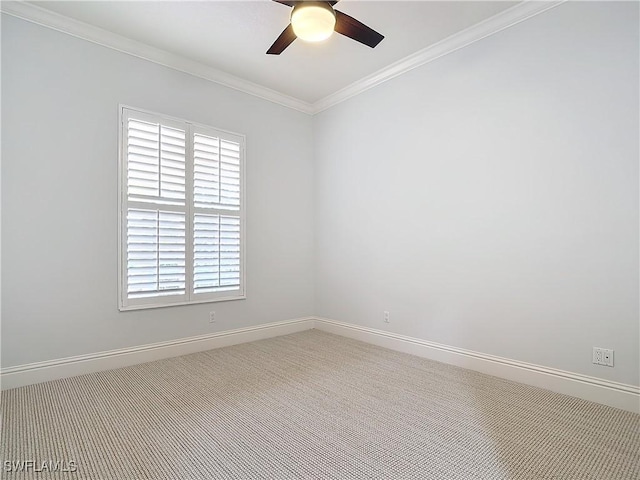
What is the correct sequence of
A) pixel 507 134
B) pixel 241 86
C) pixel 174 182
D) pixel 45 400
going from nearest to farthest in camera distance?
pixel 45 400 < pixel 507 134 < pixel 174 182 < pixel 241 86

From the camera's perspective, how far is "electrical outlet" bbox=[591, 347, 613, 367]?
2.42 metres

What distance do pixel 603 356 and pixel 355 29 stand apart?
9.22 feet

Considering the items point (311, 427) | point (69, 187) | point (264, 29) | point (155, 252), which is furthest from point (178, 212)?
point (311, 427)

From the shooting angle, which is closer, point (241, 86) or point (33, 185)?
point (33, 185)

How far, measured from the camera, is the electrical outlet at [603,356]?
2418 millimetres

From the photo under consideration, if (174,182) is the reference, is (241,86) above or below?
above

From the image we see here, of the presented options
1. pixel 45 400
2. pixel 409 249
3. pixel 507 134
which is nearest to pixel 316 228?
pixel 409 249

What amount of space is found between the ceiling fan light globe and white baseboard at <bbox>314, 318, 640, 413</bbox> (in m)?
2.82

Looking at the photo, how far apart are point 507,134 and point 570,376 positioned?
1931 mm

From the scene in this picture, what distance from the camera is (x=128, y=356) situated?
326cm

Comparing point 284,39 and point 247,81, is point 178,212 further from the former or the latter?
point 284,39

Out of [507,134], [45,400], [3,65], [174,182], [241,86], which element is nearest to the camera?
[45,400]

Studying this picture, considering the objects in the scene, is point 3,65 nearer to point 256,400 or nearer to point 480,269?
point 256,400

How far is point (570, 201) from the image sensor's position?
8.54 ft
